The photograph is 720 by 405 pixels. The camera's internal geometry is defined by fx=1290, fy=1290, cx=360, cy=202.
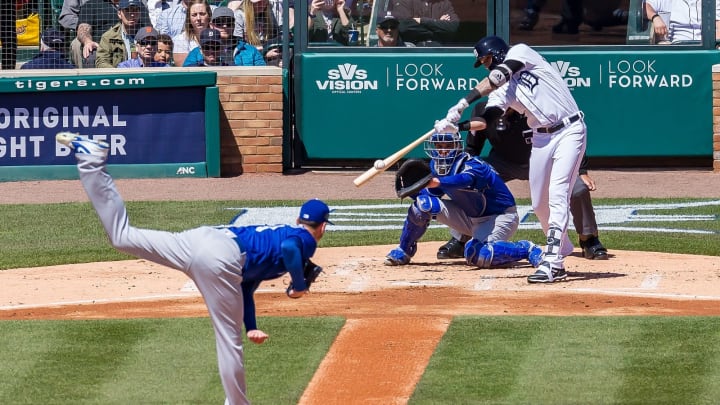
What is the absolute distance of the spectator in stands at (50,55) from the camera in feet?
49.5

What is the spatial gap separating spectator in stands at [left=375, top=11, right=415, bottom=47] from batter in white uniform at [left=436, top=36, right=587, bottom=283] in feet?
20.2

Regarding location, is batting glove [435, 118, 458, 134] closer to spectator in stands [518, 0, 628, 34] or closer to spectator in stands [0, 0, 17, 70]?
spectator in stands [518, 0, 628, 34]

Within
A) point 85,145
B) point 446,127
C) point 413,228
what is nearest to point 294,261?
point 85,145

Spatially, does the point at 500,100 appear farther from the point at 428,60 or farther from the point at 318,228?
the point at 428,60

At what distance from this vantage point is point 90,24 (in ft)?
50.3

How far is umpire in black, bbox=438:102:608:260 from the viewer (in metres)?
10.3

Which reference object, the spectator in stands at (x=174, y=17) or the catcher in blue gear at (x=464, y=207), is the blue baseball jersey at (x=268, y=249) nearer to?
the catcher in blue gear at (x=464, y=207)

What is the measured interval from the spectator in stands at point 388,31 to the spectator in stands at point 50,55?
3.68m

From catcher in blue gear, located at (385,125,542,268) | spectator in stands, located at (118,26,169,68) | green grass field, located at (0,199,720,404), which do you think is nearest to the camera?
green grass field, located at (0,199,720,404)

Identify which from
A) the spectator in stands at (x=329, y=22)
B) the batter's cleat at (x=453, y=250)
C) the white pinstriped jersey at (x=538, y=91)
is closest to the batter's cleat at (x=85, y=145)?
Result: the white pinstriped jersey at (x=538, y=91)

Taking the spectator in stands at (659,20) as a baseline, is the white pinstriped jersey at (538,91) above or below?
below

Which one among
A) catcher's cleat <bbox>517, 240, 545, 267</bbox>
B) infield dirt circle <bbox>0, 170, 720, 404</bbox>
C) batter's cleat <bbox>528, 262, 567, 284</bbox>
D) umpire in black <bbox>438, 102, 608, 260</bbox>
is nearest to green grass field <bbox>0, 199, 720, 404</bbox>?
infield dirt circle <bbox>0, 170, 720, 404</bbox>

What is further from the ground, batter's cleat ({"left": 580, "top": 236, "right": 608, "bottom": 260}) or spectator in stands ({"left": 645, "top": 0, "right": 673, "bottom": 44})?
spectator in stands ({"left": 645, "top": 0, "right": 673, "bottom": 44})

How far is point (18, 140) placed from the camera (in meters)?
14.8
